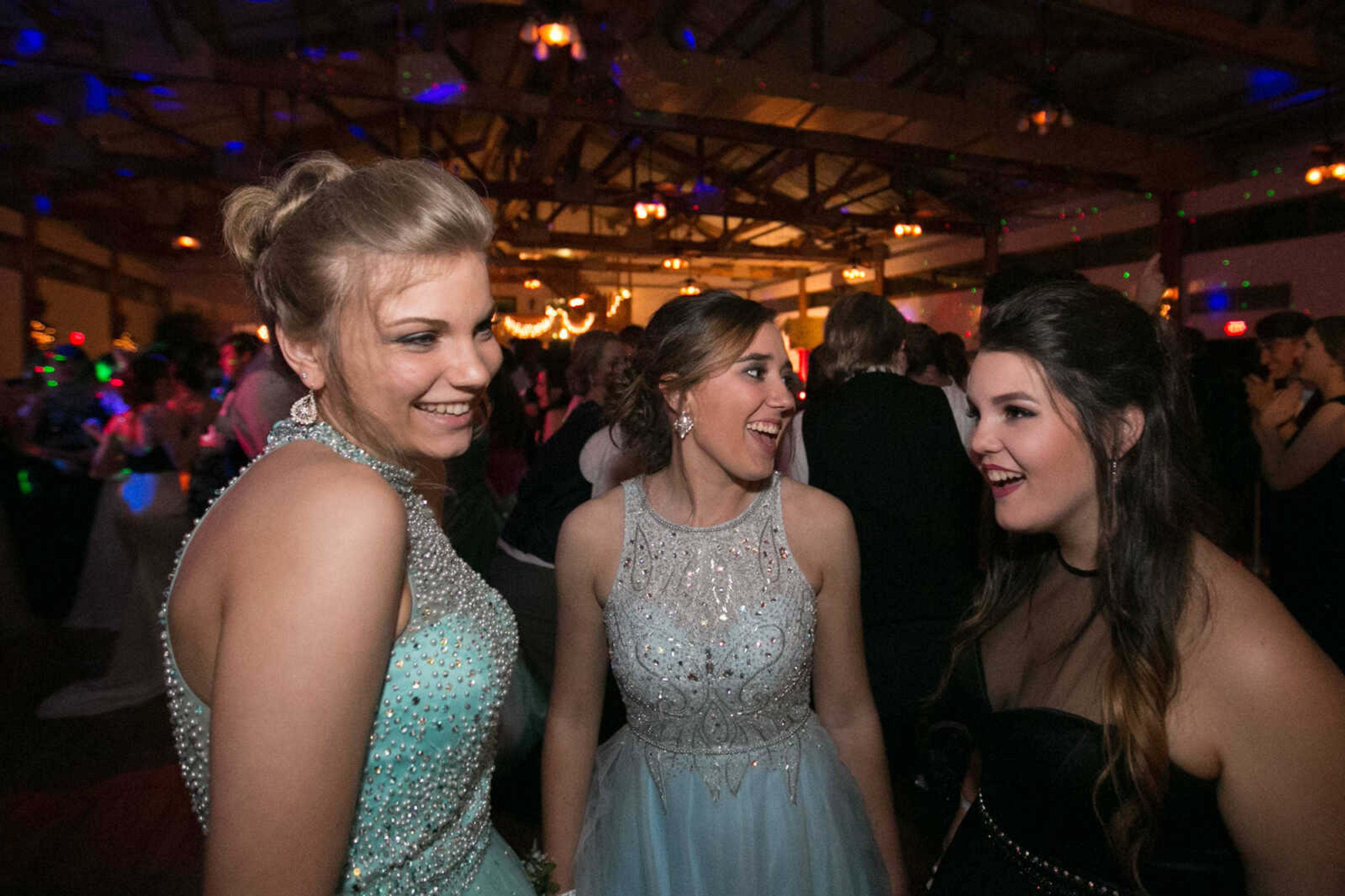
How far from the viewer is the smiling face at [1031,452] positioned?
44.9 inches

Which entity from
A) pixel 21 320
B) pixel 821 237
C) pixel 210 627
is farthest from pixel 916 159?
pixel 21 320

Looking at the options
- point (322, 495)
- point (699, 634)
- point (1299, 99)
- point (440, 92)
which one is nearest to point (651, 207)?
point (440, 92)

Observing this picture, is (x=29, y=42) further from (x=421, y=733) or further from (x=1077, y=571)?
(x=1077, y=571)

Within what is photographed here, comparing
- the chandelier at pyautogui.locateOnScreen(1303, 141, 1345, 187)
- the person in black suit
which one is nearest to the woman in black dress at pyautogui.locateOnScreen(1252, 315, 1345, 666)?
the person in black suit

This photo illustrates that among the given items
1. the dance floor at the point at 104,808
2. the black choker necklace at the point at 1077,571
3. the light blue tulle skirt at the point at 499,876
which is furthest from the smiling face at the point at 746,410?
the dance floor at the point at 104,808

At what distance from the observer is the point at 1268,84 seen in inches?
283

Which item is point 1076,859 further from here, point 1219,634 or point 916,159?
point 916,159

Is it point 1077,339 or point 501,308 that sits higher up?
point 501,308

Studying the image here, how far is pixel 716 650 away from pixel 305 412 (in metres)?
0.94

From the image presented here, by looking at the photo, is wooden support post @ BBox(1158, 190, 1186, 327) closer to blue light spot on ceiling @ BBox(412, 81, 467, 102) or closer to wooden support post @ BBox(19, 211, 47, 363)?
blue light spot on ceiling @ BBox(412, 81, 467, 102)

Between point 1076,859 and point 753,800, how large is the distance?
2.03 feet

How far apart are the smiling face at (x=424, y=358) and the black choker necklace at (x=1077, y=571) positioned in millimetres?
945

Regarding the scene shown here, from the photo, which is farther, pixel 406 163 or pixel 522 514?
pixel 522 514

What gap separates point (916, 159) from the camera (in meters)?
8.74
